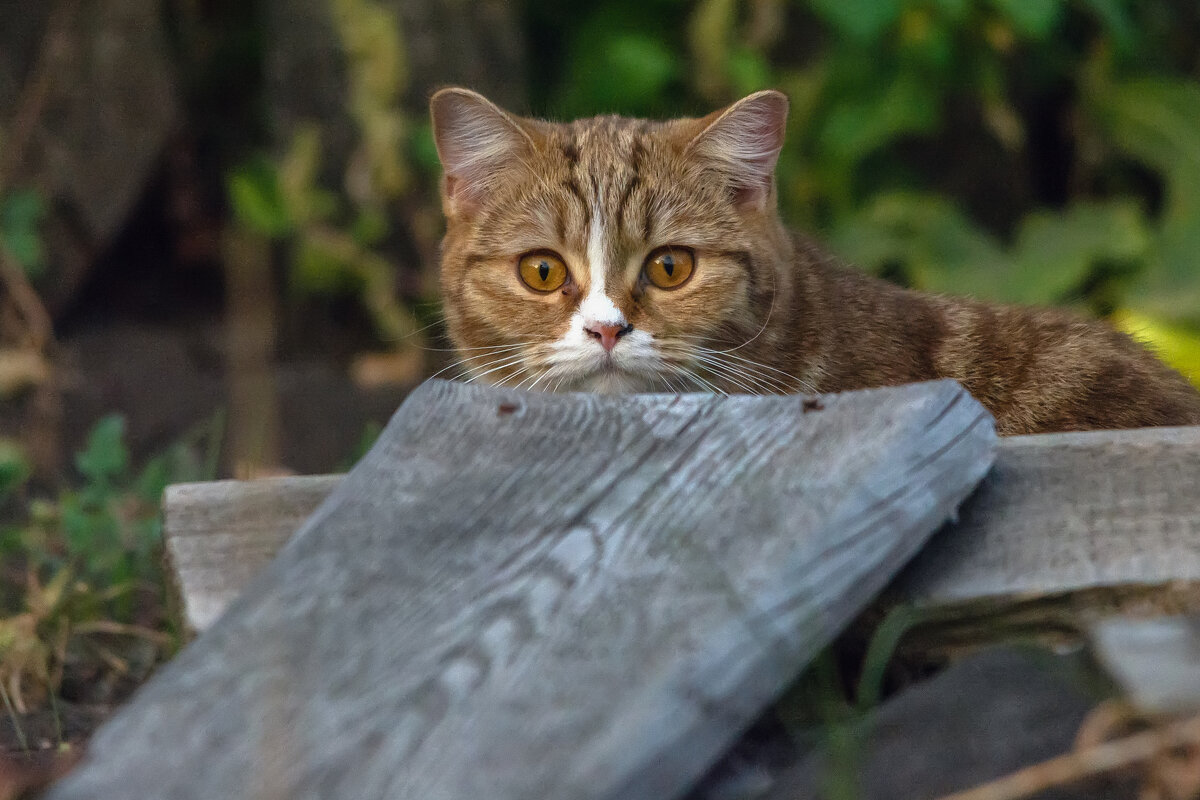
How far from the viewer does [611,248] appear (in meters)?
2.79

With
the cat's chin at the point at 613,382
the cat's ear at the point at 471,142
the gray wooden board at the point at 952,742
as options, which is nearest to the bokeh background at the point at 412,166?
the cat's ear at the point at 471,142

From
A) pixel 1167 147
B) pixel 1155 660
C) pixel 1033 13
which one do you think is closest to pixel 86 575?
pixel 1155 660

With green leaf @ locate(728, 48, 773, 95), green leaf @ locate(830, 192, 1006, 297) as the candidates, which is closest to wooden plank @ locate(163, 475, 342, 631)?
green leaf @ locate(830, 192, 1006, 297)

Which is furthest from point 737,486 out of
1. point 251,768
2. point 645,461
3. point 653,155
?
point 653,155

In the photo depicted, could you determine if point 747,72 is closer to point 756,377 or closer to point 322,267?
point 322,267

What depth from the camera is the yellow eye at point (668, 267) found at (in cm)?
285

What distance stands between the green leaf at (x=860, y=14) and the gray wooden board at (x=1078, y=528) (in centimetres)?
283

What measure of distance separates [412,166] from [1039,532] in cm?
380

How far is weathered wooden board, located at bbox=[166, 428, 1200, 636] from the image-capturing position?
1.75 m

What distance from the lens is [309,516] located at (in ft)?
6.18

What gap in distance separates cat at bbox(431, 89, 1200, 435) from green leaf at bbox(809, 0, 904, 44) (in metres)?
1.65

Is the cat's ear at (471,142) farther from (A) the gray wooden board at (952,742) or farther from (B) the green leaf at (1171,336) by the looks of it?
(B) the green leaf at (1171,336)

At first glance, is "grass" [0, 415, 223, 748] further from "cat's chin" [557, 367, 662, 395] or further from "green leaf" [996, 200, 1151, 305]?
"green leaf" [996, 200, 1151, 305]

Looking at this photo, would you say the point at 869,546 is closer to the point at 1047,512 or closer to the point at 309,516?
the point at 1047,512
